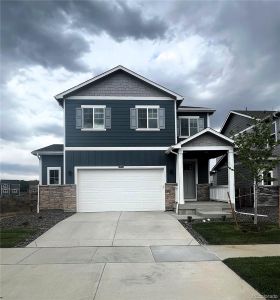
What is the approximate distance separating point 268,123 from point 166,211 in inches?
313

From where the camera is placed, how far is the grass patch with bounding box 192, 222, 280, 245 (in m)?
11.5

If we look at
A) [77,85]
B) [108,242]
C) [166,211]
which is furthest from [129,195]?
[108,242]

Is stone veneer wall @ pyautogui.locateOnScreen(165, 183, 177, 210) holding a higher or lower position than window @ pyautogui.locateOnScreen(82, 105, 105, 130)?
lower

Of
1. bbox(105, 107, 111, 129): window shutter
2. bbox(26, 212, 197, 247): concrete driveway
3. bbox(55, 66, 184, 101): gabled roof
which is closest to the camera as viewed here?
bbox(26, 212, 197, 247): concrete driveway

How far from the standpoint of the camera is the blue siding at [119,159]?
20.4 metres

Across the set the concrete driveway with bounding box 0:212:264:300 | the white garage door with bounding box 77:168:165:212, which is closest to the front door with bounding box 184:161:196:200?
the white garage door with bounding box 77:168:165:212

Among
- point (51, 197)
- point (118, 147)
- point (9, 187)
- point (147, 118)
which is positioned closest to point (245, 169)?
point (147, 118)

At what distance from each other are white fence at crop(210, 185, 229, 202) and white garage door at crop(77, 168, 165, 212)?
279 cm

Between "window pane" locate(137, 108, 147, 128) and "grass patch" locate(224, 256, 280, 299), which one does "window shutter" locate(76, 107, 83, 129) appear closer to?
"window pane" locate(137, 108, 147, 128)

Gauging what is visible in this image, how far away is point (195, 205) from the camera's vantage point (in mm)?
18547

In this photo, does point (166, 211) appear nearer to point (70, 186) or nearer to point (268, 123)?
point (70, 186)

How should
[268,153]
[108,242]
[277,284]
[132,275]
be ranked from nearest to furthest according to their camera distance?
[277,284], [132,275], [108,242], [268,153]

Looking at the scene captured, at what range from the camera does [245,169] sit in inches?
914

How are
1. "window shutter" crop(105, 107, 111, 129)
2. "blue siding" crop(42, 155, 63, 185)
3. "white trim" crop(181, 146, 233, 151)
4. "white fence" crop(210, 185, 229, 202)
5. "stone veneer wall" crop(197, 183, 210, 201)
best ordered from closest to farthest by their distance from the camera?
1. "white trim" crop(181, 146, 233, 151)
2. "white fence" crop(210, 185, 229, 202)
3. "window shutter" crop(105, 107, 111, 129)
4. "stone veneer wall" crop(197, 183, 210, 201)
5. "blue siding" crop(42, 155, 63, 185)
